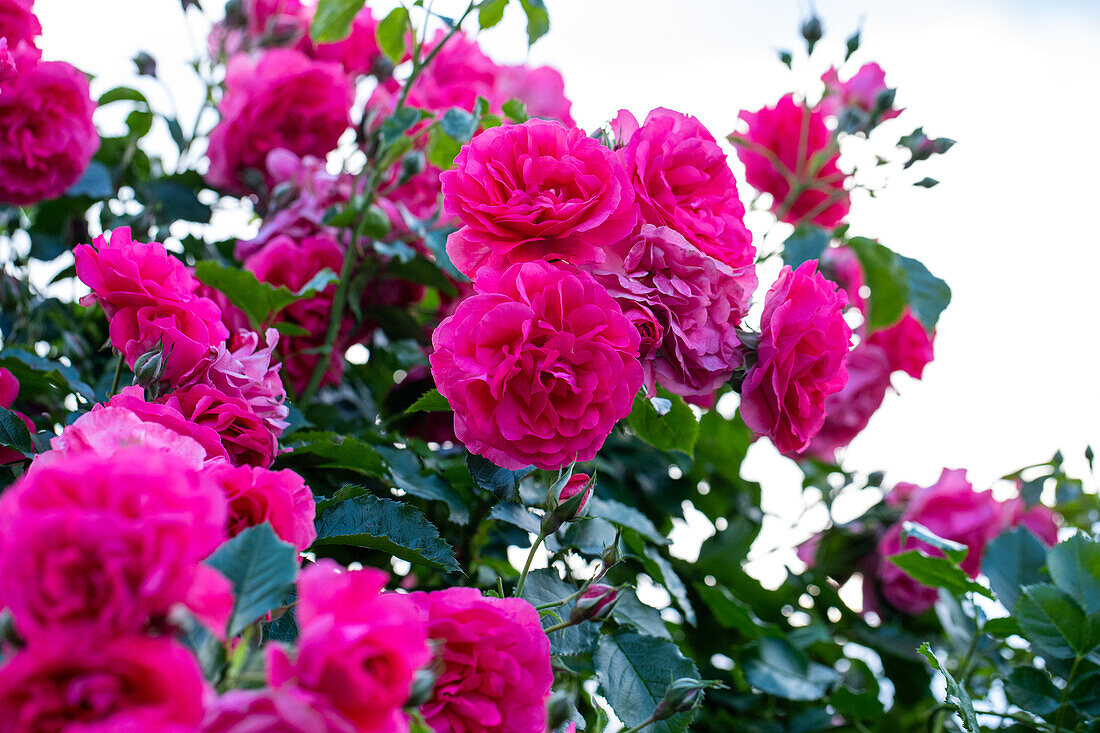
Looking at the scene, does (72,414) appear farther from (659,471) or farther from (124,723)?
(659,471)

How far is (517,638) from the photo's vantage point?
42 cm

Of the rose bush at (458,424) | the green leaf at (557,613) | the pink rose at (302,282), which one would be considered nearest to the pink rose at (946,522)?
the rose bush at (458,424)

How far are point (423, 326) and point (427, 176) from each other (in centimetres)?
17

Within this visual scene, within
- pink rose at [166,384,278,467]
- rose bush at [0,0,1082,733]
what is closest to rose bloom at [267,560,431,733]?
rose bush at [0,0,1082,733]

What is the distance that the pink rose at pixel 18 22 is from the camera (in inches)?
26.6

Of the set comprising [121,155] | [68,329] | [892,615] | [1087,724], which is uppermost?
[121,155]

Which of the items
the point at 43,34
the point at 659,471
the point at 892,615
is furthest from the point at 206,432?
the point at 892,615

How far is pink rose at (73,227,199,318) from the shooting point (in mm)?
540

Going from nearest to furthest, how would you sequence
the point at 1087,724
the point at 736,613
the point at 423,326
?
the point at 1087,724 → the point at 736,613 → the point at 423,326

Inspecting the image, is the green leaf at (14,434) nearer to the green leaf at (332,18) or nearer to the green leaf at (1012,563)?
the green leaf at (332,18)

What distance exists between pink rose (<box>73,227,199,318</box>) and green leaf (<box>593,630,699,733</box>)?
1.17ft

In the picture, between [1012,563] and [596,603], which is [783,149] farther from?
[596,603]

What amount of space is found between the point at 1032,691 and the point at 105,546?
71 centimetres

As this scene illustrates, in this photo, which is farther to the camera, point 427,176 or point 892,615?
point 892,615
